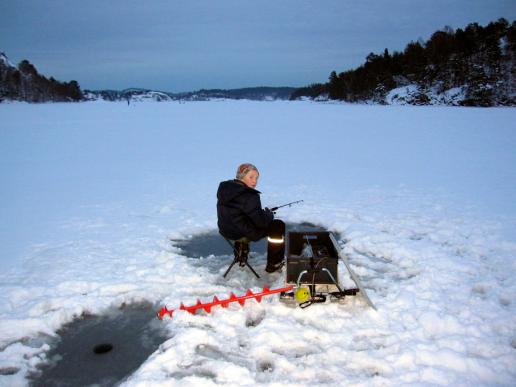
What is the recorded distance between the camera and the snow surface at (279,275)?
11.6 ft

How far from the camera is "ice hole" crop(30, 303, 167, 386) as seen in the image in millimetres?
3524

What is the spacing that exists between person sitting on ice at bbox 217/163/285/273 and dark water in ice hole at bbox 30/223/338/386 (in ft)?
4.18

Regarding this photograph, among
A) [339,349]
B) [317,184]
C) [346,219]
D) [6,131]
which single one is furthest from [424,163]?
[6,131]

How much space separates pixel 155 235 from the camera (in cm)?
694

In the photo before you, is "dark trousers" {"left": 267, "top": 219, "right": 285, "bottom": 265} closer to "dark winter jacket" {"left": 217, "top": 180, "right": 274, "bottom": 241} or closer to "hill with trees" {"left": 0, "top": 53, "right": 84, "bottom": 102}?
"dark winter jacket" {"left": 217, "top": 180, "right": 274, "bottom": 241}

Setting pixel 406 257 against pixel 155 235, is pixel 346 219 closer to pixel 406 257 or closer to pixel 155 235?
pixel 406 257

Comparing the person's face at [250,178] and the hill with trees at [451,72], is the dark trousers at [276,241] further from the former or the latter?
the hill with trees at [451,72]

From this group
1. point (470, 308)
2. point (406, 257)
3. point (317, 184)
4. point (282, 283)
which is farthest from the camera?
point (317, 184)

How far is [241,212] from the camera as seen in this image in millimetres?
4934

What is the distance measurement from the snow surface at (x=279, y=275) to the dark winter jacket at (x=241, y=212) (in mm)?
699

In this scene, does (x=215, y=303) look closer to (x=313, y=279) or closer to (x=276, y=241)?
(x=313, y=279)

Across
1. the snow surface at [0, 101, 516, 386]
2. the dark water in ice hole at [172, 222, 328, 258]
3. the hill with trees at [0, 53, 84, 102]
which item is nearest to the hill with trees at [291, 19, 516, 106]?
the snow surface at [0, 101, 516, 386]

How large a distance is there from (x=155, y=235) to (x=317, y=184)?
5.23 m

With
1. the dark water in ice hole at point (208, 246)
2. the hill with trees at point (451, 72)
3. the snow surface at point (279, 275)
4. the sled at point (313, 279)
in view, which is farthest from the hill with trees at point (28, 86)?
the sled at point (313, 279)
